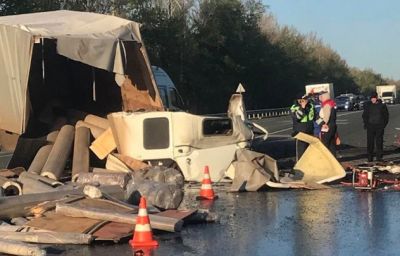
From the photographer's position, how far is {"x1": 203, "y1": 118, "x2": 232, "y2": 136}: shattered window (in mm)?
13390

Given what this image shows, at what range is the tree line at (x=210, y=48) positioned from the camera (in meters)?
58.1

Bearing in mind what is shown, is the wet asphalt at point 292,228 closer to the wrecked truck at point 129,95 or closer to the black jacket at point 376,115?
the wrecked truck at point 129,95

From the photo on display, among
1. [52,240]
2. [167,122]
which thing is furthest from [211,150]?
[52,240]

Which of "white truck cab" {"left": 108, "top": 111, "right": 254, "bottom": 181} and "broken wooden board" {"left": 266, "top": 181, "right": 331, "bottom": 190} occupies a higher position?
"white truck cab" {"left": 108, "top": 111, "right": 254, "bottom": 181}

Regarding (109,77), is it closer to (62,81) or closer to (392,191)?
(62,81)

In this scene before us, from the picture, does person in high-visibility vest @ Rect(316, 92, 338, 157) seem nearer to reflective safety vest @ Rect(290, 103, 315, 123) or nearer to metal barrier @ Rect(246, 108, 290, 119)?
reflective safety vest @ Rect(290, 103, 315, 123)

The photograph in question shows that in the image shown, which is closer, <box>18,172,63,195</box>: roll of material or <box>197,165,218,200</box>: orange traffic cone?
<box>18,172,63,195</box>: roll of material

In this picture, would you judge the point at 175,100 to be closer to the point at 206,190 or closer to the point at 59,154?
the point at 59,154

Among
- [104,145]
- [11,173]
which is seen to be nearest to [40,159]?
[11,173]

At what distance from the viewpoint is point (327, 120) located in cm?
1563

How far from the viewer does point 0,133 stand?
589 inches

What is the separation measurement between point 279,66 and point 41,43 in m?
71.0

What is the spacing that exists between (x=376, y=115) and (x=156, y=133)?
6399mm

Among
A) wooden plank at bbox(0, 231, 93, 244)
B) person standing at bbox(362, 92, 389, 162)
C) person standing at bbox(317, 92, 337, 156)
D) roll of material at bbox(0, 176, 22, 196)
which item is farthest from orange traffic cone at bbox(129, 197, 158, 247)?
person standing at bbox(362, 92, 389, 162)
